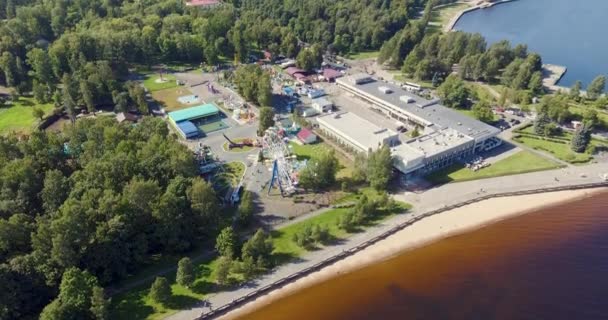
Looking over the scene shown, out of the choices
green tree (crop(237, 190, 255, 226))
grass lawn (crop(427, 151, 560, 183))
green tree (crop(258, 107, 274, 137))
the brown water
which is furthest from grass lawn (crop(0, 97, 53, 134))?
grass lawn (crop(427, 151, 560, 183))

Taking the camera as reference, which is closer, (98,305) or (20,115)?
(98,305)

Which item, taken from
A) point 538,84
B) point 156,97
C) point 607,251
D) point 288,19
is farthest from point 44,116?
point 538,84

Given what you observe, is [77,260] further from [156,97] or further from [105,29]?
[105,29]

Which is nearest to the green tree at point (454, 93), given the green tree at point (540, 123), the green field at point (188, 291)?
the green tree at point (540, 123)

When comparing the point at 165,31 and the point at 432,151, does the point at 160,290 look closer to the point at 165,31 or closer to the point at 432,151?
the point at 432,151

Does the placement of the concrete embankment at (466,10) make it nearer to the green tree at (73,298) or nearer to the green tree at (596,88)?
the green tree at (596,88)

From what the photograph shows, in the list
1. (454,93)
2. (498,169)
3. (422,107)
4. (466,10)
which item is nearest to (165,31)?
(422,107)

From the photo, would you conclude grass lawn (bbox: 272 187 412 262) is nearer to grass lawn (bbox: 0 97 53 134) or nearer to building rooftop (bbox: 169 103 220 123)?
building rooftop (bbox: 169 103 220 123)
